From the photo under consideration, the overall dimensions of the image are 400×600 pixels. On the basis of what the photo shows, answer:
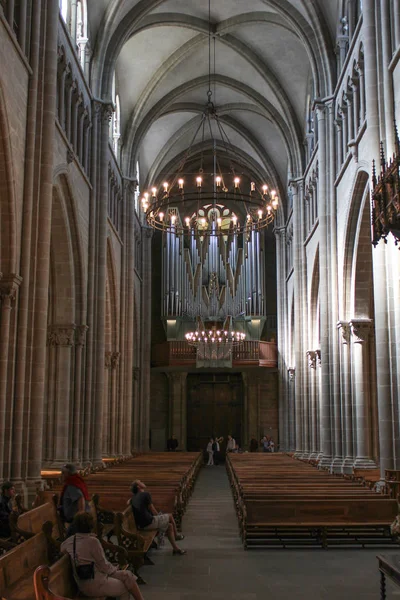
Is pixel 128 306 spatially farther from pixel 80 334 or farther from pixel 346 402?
pixel 346 402

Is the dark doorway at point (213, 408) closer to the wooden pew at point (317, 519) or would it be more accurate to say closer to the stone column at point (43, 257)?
the stone column at point (43, 257)

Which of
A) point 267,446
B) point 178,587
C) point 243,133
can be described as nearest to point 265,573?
point 178,587

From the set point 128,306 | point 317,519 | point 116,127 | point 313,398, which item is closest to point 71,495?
point 317,519

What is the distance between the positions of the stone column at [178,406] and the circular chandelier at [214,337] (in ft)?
17.8

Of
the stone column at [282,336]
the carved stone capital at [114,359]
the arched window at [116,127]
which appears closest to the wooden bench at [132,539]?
the carved stone capital at [114,359]

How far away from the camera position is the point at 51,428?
20.6 m

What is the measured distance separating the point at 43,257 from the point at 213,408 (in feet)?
89.9

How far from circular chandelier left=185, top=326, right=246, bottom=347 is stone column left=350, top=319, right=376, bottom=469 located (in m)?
14.3

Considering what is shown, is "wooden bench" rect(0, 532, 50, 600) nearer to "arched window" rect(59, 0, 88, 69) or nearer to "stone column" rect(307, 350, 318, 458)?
"arched window" rect(59, 0, 88, 69)

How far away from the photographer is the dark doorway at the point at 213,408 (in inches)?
1624

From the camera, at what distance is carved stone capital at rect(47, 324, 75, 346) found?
21203mm

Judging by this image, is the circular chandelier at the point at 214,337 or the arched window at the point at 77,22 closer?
the arched window at the point at 77,22

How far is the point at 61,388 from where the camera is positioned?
21.1 meters

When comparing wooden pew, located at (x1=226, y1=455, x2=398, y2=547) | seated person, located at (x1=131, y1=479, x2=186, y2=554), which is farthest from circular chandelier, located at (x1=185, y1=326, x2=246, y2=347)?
seated person, located at (x1=131, y1=479, x2=186, y2=554)
